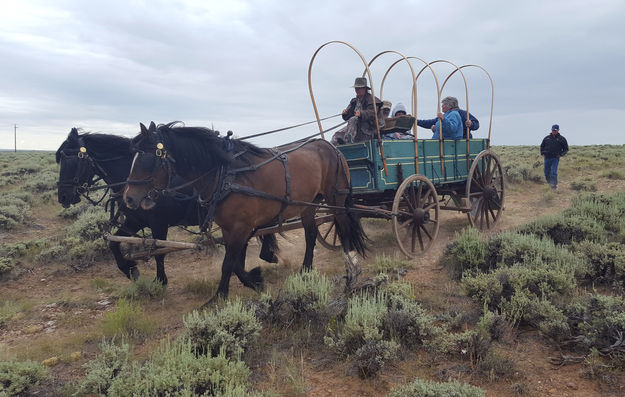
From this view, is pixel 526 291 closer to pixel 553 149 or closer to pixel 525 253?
pixel 525 253

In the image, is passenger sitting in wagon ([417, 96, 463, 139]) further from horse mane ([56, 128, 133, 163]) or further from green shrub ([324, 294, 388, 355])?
horse mane ([56, 128, 133, 163])

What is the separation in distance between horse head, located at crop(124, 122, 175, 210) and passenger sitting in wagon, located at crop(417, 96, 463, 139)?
5.18 meters

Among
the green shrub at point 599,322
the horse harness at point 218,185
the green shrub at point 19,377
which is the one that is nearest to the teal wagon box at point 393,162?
the horse harness at point 218,185

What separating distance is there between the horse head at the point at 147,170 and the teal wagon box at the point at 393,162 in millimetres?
3060

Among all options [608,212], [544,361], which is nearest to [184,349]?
[544,361]

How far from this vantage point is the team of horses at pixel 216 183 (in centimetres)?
419

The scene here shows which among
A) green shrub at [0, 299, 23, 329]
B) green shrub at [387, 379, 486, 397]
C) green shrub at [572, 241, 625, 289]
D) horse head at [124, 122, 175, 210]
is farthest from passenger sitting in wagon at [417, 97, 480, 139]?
green shrub at [0, 299, 23, 329]

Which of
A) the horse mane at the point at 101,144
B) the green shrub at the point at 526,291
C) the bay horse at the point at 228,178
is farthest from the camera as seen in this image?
the horse mane at the point at 101,144

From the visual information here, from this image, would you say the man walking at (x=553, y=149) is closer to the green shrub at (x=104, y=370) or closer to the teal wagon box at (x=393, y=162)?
the teal wagon box at (x=393, y=162)

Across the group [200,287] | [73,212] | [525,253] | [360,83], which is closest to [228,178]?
[200,287]

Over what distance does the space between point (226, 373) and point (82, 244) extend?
6.18 metres

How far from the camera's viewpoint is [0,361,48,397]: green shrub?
270 centimetres

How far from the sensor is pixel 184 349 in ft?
9.41

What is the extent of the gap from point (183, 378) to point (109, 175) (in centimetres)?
380
